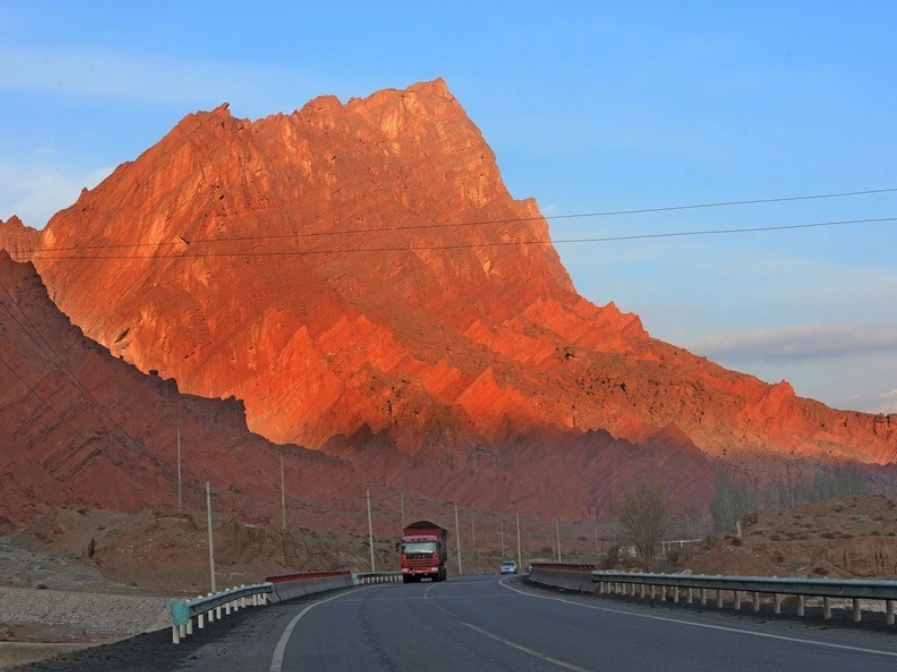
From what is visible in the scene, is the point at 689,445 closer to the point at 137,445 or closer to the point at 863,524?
the point at 137,445

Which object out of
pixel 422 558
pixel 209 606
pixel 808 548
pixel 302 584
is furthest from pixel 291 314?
pixel 209 606

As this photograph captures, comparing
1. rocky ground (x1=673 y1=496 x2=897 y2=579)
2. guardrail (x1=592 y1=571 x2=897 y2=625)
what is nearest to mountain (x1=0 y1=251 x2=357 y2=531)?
rocky ground (x1=673 y1=496 x2=897 y2=579)

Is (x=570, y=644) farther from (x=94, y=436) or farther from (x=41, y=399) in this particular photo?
(x=41, y=399)

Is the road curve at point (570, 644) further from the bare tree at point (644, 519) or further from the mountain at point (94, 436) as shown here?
the mountain at point (94, 436)

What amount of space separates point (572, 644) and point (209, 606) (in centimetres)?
1289

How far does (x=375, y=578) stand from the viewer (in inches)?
2830

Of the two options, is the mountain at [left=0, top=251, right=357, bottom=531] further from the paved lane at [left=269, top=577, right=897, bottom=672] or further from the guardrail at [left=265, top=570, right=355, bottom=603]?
the paved lane at [left=269, top=577, right=897, bottom=672]

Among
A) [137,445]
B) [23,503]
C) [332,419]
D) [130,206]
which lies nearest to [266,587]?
[23,503]

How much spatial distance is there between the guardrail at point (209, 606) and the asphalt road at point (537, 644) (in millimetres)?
347

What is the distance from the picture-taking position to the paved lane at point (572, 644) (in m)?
14.2

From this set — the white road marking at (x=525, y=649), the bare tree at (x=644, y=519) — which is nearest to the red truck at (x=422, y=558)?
the bare tree at (x=644, y=519)

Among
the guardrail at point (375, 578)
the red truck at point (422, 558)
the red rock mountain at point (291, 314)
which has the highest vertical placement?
the red rock mountain at point (291, 314)

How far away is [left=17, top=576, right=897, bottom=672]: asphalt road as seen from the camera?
1438 cm

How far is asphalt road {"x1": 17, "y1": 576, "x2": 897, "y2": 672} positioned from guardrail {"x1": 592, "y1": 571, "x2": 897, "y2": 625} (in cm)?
50
